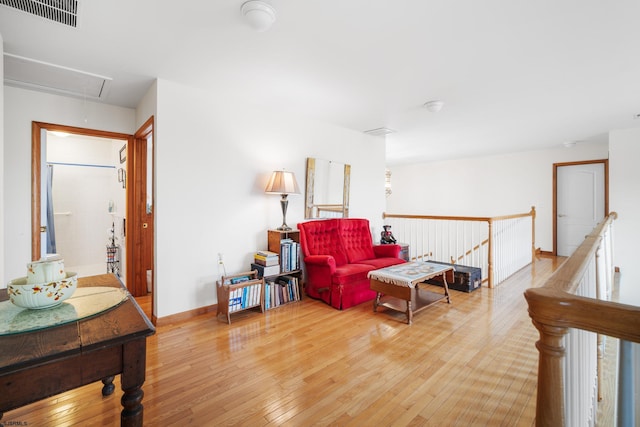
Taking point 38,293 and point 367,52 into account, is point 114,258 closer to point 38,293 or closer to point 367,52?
point 38,293

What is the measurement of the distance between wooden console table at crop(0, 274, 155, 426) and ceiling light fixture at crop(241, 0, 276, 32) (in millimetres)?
1849

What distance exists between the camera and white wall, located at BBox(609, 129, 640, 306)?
15.4 feet

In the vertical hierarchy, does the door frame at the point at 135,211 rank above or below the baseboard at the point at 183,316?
above

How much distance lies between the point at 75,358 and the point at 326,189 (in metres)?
3.64

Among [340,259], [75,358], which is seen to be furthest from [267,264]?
[75,358]

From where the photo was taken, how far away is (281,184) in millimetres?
3465

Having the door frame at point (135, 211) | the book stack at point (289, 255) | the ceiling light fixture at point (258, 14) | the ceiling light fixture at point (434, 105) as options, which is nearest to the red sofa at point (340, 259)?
the book stack at point (289, 255)

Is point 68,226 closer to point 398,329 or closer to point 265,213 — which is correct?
point 265,213

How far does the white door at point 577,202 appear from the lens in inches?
228

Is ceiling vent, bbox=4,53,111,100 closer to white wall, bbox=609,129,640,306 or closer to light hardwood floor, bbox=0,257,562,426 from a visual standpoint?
light hardwood floor, bbox=0,257,562,426

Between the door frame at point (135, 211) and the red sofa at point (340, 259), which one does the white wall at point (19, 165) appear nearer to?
the door frame at point (135, 211)

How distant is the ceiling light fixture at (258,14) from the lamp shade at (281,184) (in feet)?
5.78

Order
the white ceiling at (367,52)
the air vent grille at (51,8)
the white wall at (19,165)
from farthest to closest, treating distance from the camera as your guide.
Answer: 1. the white wall at (19,165)
2. the white ceiling at (367,52)
3. the air vent grille at (51,8)

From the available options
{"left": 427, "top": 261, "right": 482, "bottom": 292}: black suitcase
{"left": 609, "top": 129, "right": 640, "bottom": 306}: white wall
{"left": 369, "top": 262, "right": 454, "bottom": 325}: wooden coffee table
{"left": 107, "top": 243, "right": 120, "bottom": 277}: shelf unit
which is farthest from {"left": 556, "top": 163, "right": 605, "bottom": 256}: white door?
{"left": 107, "top": 243, "right": 120, "bottom": 277}: shelf unit
